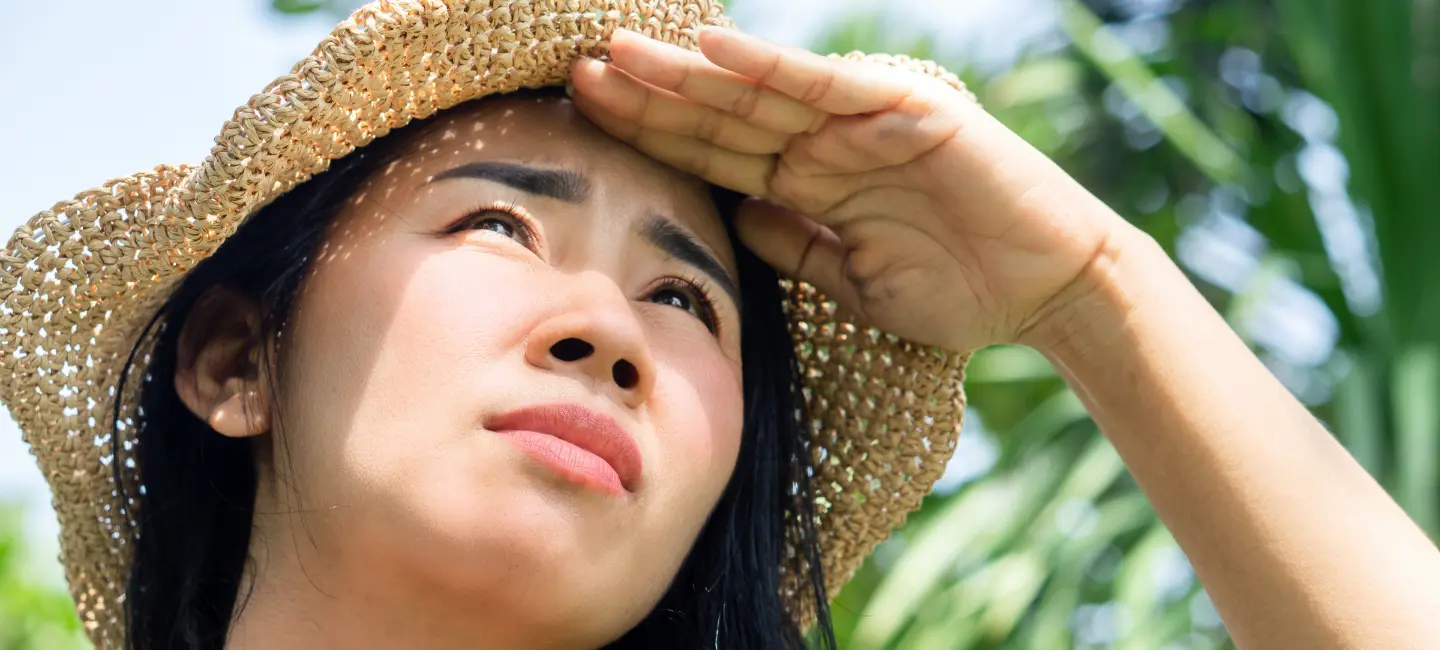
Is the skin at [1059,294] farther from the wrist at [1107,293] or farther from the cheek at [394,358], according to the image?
the cheek at [394,358]

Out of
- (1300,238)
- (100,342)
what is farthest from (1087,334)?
(1300,238)

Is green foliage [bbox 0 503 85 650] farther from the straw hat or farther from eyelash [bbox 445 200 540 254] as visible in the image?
eyelash [bbox 445 200 540 254]

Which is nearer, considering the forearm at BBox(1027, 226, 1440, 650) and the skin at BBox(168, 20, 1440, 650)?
the skin at BBox(168, 20, 1440, 650)

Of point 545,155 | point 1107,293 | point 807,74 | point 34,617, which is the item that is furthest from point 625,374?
point 34,617

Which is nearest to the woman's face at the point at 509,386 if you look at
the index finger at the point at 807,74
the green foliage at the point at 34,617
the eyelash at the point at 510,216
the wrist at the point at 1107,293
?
the eyelash at the point at 510,216

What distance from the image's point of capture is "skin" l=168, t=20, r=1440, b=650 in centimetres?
138

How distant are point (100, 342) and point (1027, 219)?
1164 mm

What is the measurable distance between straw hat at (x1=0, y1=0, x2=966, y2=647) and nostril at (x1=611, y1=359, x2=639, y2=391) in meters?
0.40

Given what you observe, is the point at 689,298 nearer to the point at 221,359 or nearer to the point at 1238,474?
the point at 221,359

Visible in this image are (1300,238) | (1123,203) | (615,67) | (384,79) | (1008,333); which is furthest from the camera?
(1123,203)

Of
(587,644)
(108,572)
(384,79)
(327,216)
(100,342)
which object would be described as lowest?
(108,572)

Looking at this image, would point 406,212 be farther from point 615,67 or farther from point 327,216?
point 615,67

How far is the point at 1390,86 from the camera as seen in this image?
345cm

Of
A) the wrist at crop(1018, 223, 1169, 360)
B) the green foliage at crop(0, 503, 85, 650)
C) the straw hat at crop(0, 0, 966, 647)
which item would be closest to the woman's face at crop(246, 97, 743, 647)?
the straw hat at crop(0, 0, 966, 647)
